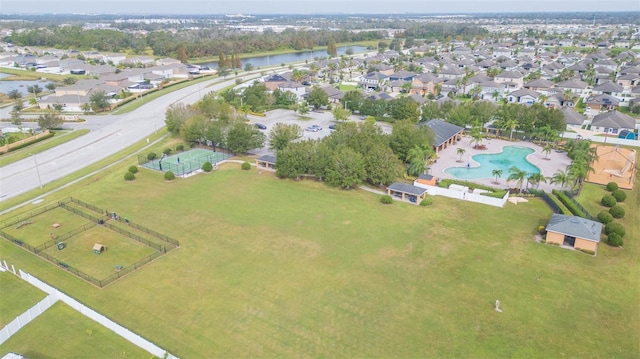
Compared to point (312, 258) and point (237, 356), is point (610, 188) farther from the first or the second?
point (237, 356)

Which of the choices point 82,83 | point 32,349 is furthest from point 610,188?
point 82,83

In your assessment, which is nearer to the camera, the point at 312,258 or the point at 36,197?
the point at 312,258

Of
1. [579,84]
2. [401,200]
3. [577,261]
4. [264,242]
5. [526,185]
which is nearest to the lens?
[577,261]

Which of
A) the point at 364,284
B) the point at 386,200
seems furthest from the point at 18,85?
the point at 364,284

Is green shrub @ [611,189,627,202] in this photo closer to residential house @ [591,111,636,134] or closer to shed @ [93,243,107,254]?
residential house @ [591,111,636,134]

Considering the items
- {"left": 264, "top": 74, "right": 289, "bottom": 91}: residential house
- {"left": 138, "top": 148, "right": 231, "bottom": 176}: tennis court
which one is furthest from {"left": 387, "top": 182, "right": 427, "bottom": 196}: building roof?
{"left": 264, "top": 74, "right": 289, "bottom": 91}: residential house

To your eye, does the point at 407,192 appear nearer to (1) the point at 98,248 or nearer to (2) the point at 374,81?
(1) the point at 98,248
